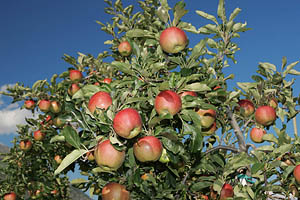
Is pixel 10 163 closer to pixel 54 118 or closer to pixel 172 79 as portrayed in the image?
pixel 54 118

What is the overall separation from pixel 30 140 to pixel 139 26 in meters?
3.36

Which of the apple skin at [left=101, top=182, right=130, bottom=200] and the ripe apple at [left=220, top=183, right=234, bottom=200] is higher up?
the apple skin at [left=101, top=182, right=130, bottom=200]

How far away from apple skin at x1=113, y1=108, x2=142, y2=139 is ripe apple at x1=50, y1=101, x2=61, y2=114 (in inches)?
112

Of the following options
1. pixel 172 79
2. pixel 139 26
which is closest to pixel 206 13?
pixel 172 79

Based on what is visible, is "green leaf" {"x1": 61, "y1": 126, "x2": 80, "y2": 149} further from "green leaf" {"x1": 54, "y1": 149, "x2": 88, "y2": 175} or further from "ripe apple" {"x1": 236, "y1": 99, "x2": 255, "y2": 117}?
"ripe apple" {"x1": 236, "y1": 99, "x2": 255, "y2": 117}

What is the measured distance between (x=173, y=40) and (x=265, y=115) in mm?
1405

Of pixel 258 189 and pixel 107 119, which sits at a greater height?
pixel 107 119

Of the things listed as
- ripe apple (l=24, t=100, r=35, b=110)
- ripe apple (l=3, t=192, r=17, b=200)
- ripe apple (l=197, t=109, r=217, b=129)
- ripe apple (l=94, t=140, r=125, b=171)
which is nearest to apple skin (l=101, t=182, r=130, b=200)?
ripe apple (l=94, t=140, r=125, b=171)

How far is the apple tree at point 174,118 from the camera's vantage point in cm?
202

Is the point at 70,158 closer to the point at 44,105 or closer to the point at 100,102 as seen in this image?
the point at 100,102

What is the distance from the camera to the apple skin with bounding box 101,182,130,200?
8.30 ft

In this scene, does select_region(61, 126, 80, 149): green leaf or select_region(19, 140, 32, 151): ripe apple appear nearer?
select_region(61, 126, 80, 149): green leaf

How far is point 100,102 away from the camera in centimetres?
210

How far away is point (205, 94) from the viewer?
96.0 inches
